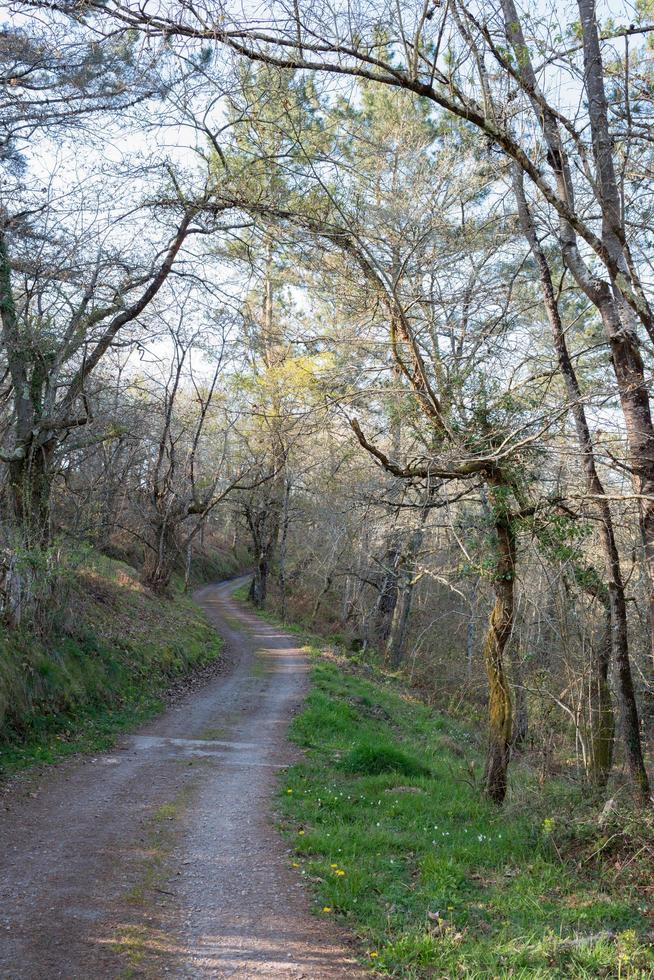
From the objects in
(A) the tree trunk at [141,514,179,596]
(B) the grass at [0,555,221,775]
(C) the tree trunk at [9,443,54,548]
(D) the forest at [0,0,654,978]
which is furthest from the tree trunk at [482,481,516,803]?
(A) the tree trunk at [141,514,179,596]

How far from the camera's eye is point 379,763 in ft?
29.5

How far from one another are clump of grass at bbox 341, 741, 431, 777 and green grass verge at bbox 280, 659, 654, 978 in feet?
0.06

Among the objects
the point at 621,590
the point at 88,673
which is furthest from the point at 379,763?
the point at 88,673

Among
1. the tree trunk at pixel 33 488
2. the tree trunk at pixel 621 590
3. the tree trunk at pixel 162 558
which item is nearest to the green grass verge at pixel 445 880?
the tree trunk at pixel 621 590

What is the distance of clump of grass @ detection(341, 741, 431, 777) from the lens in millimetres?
8906

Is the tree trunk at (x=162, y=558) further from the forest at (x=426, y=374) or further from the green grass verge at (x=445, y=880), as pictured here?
the green grass verge at (x=445, y=880)

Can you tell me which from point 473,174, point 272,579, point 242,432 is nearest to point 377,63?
point 473,174

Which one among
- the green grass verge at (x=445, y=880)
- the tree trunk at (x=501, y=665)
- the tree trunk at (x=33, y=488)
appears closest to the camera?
the green grass verge at (x=445, y=880)

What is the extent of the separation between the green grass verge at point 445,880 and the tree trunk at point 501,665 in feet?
1.17

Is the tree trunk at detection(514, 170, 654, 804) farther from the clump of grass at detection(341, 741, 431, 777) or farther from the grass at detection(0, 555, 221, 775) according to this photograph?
the grass at detection(0, 555, 221, 775)

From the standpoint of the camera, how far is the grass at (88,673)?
8.64m

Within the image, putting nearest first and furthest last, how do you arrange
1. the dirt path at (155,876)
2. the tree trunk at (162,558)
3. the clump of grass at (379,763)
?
1. the dirt path at (155,876)
2. the clump of grass at (379,763)
3. the tree trunk at (162,558)

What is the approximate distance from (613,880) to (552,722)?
77.6 inches

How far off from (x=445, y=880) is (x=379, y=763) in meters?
3.54
